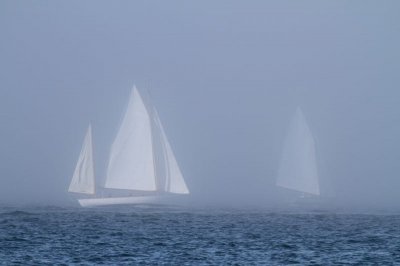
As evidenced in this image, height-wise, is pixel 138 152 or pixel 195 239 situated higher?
pixel 138 152

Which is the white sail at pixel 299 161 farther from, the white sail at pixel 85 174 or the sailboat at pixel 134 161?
the white sail at pixel 85 174

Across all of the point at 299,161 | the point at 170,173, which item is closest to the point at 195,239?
the point at 170,173

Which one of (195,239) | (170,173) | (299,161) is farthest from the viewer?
(299,161)

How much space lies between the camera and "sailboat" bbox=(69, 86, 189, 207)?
97562mm

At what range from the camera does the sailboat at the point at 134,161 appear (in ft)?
320

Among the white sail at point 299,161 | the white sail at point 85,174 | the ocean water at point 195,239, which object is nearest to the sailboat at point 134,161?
the white sail at point 85,174

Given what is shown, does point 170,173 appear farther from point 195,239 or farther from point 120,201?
point 195,239

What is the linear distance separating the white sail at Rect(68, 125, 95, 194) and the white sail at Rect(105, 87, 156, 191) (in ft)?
8.79

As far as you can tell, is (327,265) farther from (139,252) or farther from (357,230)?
(357,230)

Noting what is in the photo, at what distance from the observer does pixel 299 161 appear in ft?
363

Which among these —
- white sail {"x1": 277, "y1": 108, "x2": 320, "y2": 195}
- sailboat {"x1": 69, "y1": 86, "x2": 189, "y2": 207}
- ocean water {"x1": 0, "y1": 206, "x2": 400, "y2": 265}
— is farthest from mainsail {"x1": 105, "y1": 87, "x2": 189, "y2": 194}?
white sail {"x1": 277, "y1": 108, "x2": 320, "y2": 195}

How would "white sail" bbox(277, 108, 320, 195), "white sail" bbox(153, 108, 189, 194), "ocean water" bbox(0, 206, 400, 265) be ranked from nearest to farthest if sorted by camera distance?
1. "ocean water" bbox(0, 206, 400, 265)
2. "white sail" bbox(153, 108, 189, 194)
3. "white sail" bbox(277, 108, 320, 195)

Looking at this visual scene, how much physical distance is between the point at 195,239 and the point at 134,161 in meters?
41.8

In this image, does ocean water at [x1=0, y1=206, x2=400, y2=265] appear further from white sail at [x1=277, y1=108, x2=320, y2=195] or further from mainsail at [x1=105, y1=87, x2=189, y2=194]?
white sail at [x1=277, y1=108, x2=320, y2=195]
